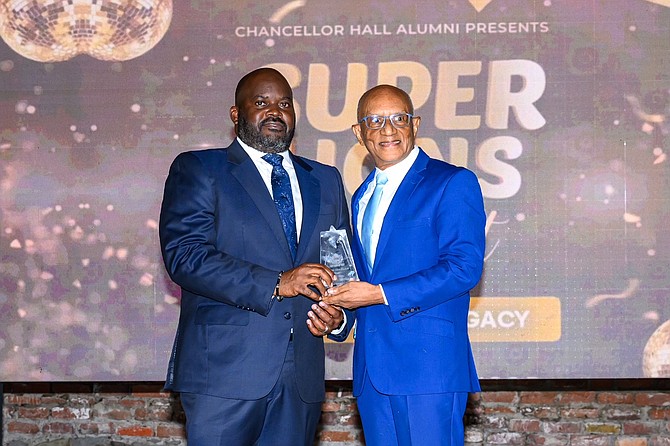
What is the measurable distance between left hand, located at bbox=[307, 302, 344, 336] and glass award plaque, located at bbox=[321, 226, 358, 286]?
11cm

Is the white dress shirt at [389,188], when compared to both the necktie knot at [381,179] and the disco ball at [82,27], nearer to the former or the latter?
the necktie knot at [381,179]

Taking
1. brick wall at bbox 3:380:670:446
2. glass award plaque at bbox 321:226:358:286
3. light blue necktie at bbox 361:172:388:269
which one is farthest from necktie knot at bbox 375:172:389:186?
brick wall at bbox 3:380:670:446

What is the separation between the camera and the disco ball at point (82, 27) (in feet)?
15.5

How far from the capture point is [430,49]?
465 cm

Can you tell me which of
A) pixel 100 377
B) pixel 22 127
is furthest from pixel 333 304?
pixel 22 127

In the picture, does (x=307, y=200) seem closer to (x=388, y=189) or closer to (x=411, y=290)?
(x=388, y=189)

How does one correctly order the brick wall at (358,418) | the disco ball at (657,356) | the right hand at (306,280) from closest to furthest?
the right hand at (306,280)
the disco ball at (657,356)
the brick wall at (358,418)

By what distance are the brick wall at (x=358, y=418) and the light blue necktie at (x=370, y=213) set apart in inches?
101

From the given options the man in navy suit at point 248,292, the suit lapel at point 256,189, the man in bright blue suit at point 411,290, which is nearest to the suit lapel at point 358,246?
the man in bright blue suit at point 411,290

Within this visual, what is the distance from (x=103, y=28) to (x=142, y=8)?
230 millimetres

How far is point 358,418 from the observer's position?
5270mm

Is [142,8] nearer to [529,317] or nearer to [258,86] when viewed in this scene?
[258,86]

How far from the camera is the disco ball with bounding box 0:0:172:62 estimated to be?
472 cm

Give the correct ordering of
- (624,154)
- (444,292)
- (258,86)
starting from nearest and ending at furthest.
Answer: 1. (444,292)
2. (258,86)
3. (624,154)
